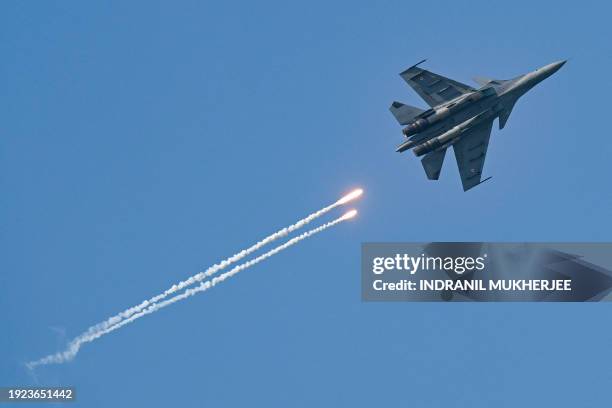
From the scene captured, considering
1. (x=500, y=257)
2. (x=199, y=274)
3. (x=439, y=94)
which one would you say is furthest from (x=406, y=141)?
(x=199, y=274)

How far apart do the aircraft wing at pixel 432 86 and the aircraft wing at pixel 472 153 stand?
11.7 ft

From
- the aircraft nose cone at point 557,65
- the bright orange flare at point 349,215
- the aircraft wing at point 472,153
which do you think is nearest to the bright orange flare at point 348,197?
the bright orange flare at point 349,215

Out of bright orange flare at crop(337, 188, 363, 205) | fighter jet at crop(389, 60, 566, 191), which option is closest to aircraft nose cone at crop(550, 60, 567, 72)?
fighter jet at crop(389, 60, 566, 191)

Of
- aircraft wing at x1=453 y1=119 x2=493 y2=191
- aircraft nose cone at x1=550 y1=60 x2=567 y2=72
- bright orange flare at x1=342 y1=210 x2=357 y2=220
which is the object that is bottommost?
bright orange flare at x1=342 y1=210 x2=357 y2=220

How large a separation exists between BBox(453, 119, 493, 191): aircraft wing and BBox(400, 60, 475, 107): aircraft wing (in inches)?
140

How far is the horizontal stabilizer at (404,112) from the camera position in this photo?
378 ft

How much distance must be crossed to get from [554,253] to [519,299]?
4.71m

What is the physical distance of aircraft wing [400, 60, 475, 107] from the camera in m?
117

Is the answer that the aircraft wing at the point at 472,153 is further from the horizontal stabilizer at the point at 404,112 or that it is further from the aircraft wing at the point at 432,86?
the horizontal stabilizer at the point at 404,112

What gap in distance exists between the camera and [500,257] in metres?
119

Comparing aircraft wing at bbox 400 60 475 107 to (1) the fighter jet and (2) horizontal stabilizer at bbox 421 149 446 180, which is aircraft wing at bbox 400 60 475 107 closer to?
(1) the fighter jet

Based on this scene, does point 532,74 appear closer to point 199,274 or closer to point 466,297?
point 466,297

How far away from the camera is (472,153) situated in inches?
4724

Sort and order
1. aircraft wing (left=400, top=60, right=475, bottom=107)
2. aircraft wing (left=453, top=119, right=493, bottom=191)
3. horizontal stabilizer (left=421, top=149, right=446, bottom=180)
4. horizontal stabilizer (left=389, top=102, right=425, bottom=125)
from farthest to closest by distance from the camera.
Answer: aircraft wing (left=453, top=119, right=493, bottom=191) → horizontal stabilizer (left=421, top=149, right=446, bottom=180) → aircraft wing (left=400, top=60, right=475, bottom=107) → horizontal stabilizer (left=389, top=102, right=425, bottom=125)
